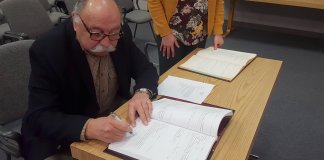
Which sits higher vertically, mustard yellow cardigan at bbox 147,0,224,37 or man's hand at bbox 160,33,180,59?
mustard yellow cardigan at bbox 147,0,224,37

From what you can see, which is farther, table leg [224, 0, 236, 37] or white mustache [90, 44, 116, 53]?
table leg [224, 0, 236, 37]

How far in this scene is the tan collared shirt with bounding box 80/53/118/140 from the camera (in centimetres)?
122

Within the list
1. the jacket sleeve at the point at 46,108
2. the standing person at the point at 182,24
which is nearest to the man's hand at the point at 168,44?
the standing person at the point at 182,24

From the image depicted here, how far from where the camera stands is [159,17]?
167 cm

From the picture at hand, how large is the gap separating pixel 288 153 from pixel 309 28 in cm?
256

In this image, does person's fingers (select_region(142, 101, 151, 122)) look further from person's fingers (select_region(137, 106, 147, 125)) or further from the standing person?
the standing person

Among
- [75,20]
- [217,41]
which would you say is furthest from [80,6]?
[217,41]

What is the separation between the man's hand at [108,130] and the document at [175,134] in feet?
0.07

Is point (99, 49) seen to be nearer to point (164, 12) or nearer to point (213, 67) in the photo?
point (213, 67)

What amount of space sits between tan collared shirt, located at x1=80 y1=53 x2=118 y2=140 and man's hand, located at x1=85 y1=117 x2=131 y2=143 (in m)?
0.32

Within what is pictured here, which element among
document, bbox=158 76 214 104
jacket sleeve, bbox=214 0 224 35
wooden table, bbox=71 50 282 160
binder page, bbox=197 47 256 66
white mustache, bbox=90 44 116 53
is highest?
white mustache, bbox=90 44 116 53

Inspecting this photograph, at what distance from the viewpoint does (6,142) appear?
1300 mm

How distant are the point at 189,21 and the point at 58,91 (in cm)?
87

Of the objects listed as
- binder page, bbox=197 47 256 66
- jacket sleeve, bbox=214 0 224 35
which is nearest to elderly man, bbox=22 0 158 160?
binder page, bbox=197 47 256 66
